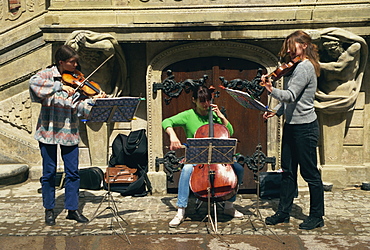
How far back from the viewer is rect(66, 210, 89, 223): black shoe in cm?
615

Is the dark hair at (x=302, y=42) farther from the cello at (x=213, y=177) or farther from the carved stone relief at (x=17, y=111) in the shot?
the carved stone relief at (x=17, y=111)

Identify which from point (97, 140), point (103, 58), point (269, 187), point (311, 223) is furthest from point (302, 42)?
point (97, 140)

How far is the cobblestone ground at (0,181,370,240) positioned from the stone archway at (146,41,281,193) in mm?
590

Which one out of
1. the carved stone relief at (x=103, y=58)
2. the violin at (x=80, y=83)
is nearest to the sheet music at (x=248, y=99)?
the violin at (x=80, y=83)

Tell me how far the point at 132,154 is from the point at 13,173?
5.97 feet

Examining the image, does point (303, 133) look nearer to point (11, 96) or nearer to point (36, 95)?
point (36, 95)

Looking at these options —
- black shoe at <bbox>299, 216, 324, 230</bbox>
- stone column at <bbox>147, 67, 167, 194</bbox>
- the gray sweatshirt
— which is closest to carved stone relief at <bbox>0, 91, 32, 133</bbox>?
stone column at <bbox>147, 67, 167, 194</bbox>

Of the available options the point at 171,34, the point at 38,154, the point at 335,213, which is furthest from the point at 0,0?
the point at 335,213

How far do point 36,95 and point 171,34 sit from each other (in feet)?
7.41

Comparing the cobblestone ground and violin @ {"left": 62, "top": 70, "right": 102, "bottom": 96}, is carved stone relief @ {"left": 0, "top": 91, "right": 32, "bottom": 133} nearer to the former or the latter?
the cobblestone ground

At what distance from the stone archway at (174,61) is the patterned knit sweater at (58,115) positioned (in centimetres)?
168

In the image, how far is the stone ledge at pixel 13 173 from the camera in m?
7.99

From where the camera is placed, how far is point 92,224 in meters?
6.05

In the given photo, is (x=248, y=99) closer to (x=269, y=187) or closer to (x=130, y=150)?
(x=269, y=187)
